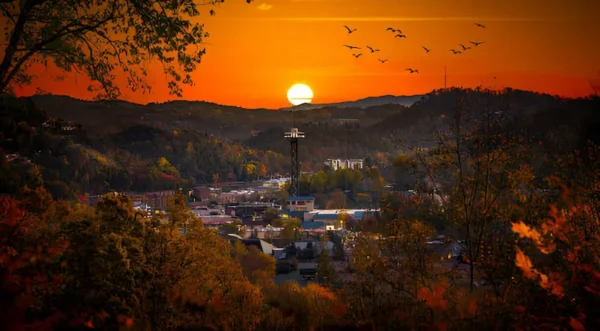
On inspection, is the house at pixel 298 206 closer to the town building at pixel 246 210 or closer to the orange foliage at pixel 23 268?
the town building at pixel 246 210

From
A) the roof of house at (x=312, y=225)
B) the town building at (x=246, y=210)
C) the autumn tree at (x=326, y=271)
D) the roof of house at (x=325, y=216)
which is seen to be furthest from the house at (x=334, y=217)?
the autumn tree at (x=326, y=271)

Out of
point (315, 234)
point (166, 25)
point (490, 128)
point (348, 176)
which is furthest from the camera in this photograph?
point (348, 176)

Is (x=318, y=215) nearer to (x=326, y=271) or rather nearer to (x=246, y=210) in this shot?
(x=246, y=210)

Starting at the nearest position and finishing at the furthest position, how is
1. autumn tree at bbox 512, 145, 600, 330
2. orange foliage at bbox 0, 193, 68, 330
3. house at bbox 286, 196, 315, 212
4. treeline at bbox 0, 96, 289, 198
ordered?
orange foliage at bbox 0, 193, 68, 330, autumn tree at bbox 512, 145, 600, 330, treeline at bbox 0, 96, 289, 198, house at bbox 286, 196, 315, 212

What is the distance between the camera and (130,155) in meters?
42.2

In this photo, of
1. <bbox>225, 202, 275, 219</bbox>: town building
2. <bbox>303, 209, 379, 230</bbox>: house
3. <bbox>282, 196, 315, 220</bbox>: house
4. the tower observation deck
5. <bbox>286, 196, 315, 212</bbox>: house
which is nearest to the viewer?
<bbox>303, 209, 379, 230</bbox>: house

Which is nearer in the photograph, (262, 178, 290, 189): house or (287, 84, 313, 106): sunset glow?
(287, 84, 313, 106): sunset glow

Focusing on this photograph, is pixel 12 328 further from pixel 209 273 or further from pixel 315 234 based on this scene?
pixel 315 234

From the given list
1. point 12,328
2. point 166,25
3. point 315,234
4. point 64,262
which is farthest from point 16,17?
point 315,234

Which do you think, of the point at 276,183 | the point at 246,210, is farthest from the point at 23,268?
the point at 276,183

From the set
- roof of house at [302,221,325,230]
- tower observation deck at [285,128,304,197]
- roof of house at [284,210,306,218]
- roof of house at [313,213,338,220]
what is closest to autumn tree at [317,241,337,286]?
roof of house at [302,221,325,230]

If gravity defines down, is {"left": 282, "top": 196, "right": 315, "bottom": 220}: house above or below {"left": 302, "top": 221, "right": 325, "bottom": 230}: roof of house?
above

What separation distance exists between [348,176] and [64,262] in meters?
41.0

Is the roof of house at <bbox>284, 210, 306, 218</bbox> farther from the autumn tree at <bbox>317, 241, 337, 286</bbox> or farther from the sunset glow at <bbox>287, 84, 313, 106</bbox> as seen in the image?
the autumn tree at <bbox>317, 241, 337, 286</bbox>
